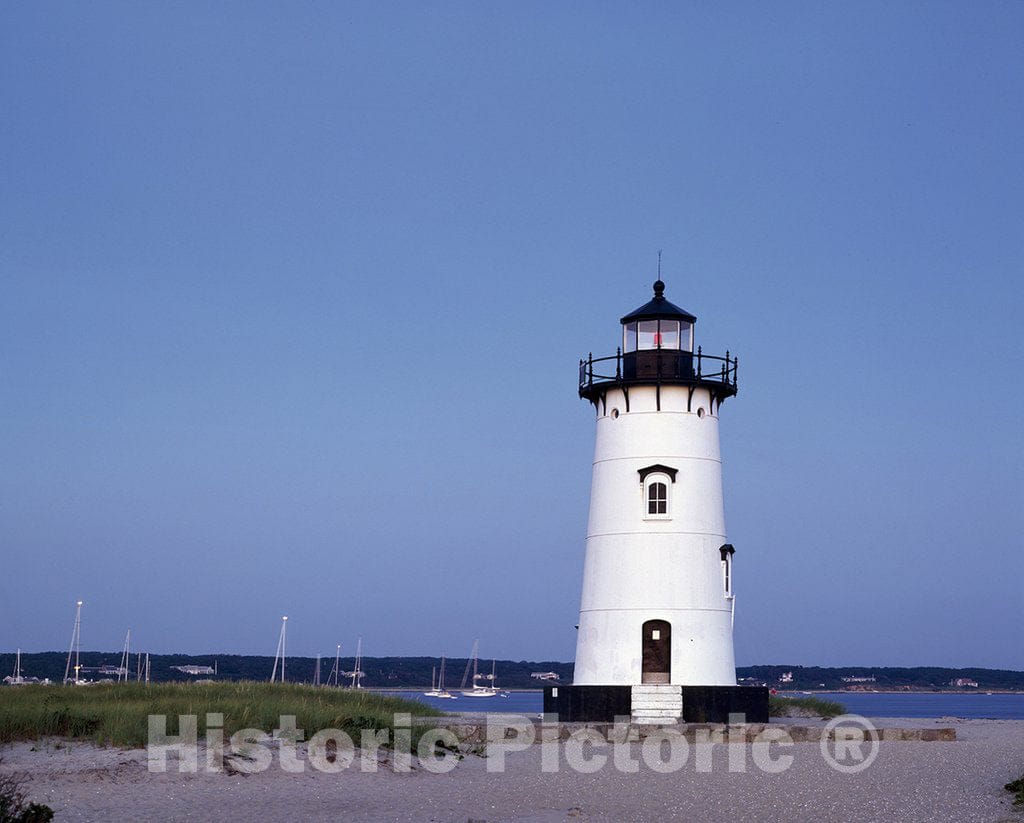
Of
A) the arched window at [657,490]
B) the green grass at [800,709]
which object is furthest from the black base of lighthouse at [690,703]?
the green grass at [800,709]

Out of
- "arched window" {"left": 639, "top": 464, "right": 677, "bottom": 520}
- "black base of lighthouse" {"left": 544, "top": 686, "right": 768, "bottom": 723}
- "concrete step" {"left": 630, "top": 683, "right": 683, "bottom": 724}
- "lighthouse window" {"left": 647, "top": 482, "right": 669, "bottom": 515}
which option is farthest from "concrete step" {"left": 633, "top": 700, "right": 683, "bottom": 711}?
"lighthouse window" {"left": 647, "top": 482, "right": 669, "bottom": 515}

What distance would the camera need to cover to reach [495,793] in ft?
53.2

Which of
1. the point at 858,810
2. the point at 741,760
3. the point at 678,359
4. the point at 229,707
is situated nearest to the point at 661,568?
the point at 678,359

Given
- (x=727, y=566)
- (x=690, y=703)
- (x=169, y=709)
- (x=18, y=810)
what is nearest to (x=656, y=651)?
(x=690, y=703)

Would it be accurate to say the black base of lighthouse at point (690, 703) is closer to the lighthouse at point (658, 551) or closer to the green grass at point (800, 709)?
the lighthouse at point (658, 551)

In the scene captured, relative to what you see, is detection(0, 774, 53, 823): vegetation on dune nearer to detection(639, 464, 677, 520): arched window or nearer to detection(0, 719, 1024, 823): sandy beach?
detection(0, 719, 1024, 823): sandy beach

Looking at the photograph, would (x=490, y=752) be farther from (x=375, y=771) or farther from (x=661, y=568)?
(x=661, y=568)

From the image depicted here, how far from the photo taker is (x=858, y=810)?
1509cm

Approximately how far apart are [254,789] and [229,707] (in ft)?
14.6

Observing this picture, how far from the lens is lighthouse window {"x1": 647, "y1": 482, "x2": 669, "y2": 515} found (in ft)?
89.1

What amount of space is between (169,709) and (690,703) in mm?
11069

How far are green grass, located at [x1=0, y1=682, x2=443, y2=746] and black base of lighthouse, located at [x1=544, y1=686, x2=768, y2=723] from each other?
3885mm

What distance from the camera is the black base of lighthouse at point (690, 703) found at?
2639 centimetres

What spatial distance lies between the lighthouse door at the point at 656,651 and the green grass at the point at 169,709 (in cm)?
485
